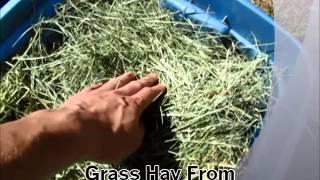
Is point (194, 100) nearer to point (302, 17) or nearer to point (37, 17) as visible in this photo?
point (302, 17)

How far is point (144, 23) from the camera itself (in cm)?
Answer: 130

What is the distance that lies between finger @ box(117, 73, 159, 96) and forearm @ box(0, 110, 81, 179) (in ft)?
0.62

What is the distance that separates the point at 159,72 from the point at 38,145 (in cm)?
37

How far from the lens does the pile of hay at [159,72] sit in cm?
118

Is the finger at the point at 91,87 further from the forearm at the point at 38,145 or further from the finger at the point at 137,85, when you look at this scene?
the forearm at the point at 38,145

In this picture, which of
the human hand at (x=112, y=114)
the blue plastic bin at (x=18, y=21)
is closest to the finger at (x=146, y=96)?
the human hand at (x=112, y=114)

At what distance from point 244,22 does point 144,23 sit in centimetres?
22

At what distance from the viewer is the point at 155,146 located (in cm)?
121

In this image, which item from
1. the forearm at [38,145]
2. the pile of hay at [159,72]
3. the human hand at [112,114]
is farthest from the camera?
the pile of hay at [159,72]

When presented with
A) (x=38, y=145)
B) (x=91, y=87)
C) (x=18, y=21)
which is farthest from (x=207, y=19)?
(x=38, y=145)

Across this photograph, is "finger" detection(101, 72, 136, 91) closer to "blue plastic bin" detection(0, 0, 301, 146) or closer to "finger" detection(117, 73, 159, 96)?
"finger" detection(117, 73, 159, 96)

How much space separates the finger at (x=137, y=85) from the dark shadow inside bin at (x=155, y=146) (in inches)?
1.6

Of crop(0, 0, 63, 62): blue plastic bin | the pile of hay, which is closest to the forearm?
the pile of hay

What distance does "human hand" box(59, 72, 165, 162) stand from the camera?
1.06m
